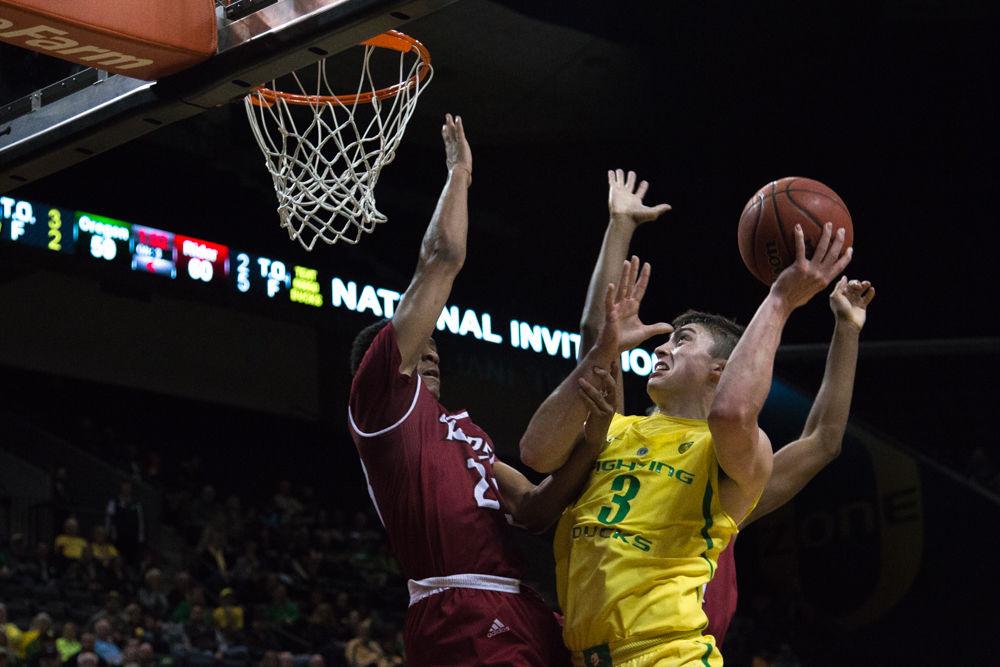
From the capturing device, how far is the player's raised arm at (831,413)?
13.8ft

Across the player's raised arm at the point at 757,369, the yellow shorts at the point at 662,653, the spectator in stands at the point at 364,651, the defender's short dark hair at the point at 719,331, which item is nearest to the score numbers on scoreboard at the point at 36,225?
the spectator in stands at the point at 364,651

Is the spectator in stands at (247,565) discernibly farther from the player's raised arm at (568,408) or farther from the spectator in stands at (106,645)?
the player's raised arm at (568,408)

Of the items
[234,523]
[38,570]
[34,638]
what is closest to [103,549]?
[38,570]

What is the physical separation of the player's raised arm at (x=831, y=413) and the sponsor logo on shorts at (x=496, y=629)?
824mm

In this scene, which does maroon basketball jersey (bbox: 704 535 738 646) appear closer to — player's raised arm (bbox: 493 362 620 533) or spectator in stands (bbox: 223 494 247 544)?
player's raised arm (bbox: 493 362 620 533)

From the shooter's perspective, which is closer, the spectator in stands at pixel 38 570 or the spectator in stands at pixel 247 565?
the spectator in stands at pixel 38 570

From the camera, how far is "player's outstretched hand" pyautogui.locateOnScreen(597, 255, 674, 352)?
12.3ft

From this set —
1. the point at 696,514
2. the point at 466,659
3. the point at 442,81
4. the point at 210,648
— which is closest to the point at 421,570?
the point at 466,659

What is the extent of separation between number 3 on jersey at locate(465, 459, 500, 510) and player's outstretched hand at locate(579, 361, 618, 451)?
375 millimetres

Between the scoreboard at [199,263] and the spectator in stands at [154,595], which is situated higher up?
the scoreboard at [199,263]

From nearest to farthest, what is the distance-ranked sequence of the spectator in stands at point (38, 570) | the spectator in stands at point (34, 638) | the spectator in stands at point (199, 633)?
the spectator in stands at point (34, 638)
the spectator in stands at point (199, 633)
the spectator in stands at point (38, 570)

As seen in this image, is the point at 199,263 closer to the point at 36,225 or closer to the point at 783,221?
the point at 36,225

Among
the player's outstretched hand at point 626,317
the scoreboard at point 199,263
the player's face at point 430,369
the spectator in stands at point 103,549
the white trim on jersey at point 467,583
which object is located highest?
the player's outstretched hand at point 626,317

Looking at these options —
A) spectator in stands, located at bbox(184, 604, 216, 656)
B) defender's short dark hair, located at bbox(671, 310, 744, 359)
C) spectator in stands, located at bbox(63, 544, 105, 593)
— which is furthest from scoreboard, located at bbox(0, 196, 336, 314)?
defender's short dark hair, located at bbox(671, 310, 744, 359)
